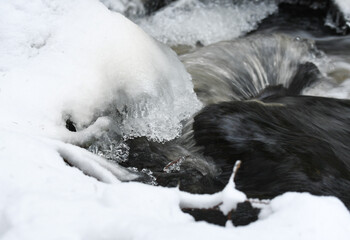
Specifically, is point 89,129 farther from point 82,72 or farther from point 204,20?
point 204,20

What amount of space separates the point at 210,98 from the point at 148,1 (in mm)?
3681

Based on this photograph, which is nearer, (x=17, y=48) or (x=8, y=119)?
(x=8, y=119)

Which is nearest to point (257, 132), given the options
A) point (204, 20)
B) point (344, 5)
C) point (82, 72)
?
point (82, 72)

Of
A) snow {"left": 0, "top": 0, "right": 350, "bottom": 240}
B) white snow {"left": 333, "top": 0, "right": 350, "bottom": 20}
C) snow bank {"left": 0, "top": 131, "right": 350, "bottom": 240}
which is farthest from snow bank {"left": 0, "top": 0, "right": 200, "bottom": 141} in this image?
white snow {"left": 333, "top": 0, "right": 350, "bottom": 20}

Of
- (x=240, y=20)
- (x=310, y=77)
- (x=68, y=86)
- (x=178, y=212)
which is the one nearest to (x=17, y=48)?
(x=68, y=86)

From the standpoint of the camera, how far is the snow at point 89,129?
57.1 inches

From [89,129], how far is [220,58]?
2778mm

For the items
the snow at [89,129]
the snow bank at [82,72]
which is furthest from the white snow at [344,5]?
the snow bank at [82,72]

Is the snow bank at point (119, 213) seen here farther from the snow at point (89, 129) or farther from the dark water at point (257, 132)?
the dark water at point (257, 132)

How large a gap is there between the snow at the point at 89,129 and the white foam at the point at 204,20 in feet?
9.62

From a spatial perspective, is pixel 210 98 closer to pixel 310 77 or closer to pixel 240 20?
pixel 310 77

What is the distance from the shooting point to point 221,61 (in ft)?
17.1

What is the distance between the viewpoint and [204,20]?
7188mm

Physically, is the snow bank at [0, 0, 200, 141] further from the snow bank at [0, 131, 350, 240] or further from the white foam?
the white foam
